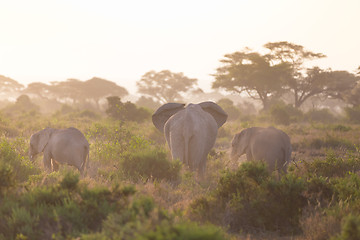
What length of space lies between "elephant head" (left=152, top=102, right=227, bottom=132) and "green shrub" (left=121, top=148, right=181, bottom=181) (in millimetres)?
773

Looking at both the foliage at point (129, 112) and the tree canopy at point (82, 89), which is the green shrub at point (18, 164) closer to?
the foliage at point (129, 112)

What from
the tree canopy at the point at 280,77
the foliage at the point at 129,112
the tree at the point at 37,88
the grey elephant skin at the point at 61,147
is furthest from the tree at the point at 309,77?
the tree at the point at 37,88

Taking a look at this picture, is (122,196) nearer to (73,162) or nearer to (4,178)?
(4,178)

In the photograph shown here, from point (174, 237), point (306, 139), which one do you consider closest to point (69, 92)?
point (306, 139)

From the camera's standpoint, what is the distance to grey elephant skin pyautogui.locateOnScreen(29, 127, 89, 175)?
7.17 metres

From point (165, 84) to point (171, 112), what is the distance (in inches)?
1683

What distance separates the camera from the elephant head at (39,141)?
24.3ft

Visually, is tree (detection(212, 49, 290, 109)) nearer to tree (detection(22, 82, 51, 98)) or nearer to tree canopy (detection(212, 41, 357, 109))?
tree canopy (detection(212, 41, 357, 109))

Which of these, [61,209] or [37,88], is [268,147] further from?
[37,88]

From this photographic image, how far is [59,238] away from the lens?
3.46m

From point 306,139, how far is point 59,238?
1191 cm

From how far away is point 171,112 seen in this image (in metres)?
7.94

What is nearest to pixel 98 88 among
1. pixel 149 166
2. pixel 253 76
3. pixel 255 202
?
pixel 253 76

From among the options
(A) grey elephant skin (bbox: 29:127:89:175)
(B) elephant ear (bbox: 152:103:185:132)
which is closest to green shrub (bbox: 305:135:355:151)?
(B) elephant ear (bbox: 152:103:185:132)
